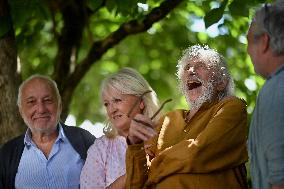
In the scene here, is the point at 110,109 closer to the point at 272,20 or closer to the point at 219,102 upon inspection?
the point at 219,102

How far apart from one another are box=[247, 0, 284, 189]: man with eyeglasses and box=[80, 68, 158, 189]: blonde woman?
125 cm

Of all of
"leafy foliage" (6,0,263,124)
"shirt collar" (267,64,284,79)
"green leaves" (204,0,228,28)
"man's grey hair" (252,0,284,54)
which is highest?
"man's grey hair" (252,0,284,54)

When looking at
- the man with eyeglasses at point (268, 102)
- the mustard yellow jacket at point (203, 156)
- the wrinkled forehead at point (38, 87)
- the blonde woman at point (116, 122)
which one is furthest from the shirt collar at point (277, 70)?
the wrinkled forehead at point (38, 87)

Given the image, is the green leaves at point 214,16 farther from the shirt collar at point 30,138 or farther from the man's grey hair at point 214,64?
the shirt collar at point 30,138

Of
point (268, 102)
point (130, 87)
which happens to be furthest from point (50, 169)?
point (268, 102)

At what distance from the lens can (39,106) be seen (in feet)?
15.6

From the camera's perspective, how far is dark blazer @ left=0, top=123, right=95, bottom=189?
15.2ft

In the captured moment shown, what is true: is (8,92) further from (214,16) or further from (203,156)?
(203,156)

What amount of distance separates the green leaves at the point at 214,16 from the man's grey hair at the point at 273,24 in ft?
5.95

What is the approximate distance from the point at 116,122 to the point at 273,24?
152cm

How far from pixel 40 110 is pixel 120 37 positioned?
1.80m

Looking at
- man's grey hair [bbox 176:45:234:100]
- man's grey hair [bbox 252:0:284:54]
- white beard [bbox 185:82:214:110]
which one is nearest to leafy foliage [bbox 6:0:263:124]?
man's grey hair [bbox 176:45:234:100]

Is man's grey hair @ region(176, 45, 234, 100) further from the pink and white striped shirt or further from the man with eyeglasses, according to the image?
the man with eyeglasses

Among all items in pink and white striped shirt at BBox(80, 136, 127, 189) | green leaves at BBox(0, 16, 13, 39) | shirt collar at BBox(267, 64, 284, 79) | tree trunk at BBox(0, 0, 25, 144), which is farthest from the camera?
tree trunk at BBox(0, 0, 25, 144)
